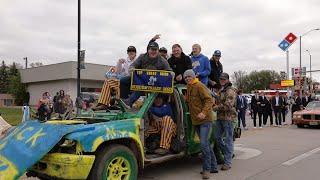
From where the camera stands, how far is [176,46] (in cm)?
774

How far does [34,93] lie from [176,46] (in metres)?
44.6

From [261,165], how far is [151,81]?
3180 mm

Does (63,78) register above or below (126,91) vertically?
above

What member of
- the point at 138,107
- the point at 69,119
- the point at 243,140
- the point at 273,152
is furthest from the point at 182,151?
the point at 243,140

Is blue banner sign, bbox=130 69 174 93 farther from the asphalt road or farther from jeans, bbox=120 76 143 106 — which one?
the asphalt road

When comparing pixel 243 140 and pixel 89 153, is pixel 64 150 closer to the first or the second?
pixel 89 153

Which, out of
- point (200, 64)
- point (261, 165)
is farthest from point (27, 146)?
point (261, 165)

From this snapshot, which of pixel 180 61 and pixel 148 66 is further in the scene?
pixel 180 61

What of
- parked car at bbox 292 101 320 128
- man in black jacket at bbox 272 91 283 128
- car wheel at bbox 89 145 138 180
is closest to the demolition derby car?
car wheel at bbox 89 145 138 180

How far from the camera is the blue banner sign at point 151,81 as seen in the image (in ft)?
20.3

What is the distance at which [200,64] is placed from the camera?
828cm

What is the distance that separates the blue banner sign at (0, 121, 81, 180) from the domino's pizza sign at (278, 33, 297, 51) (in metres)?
20.2

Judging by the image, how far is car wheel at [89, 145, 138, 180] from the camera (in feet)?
16.4

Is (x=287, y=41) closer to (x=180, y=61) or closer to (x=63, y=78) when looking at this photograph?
(x=180, y=61)
